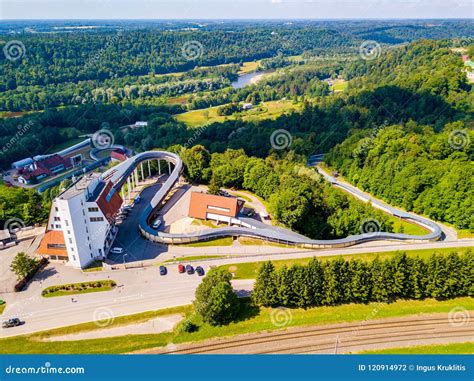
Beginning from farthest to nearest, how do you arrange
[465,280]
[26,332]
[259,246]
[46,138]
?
[46,138], [259,246], [465,280], [26,332]

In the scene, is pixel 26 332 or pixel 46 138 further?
pixel 46 138

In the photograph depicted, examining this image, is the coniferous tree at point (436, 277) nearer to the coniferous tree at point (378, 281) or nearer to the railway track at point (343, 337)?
the railway track at point (343, 337)

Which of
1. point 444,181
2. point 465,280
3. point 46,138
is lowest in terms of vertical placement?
point 465,280

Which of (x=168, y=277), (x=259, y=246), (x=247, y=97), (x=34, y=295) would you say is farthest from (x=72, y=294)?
(x=247, y=97)

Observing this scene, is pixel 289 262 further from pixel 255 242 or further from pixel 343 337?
pixel 343 337

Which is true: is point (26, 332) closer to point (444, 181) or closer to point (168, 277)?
point (168, 277)

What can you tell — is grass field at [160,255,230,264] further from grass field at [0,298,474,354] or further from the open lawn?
grass field at [0,298,474,354]

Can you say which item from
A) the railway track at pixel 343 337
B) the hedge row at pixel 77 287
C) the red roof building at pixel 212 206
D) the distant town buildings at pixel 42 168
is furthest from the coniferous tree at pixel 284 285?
the distant town buildings at pixel 42 168
